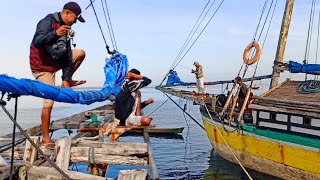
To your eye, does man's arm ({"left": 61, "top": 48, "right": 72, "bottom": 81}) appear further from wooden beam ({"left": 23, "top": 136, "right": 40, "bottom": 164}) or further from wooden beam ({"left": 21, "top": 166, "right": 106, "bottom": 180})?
wooden beam ({"left": 21, "top": 166, "right": 106, "bottom": 180})

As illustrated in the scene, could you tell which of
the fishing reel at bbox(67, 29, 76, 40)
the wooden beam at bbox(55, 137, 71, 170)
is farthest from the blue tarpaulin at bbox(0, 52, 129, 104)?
the fishing reel at bbox(67, 29, 76, 40)

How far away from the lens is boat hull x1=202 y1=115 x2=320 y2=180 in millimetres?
12266

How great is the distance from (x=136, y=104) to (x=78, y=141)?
2721 mm

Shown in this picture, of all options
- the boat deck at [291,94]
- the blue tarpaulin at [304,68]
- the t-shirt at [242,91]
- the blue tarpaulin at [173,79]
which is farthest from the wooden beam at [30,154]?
the blue tarpaulin at [173,79]

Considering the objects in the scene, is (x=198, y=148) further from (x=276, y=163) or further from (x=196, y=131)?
(x=276, y=163)

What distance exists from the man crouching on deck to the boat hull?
629 centimetres

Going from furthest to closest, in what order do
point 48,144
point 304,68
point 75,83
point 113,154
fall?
point 304,68 → point 75,83 → point 48,144 → point 113,154

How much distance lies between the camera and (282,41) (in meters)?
18.6

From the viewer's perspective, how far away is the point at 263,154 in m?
14.4

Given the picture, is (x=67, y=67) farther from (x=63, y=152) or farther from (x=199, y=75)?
(x=199, y=75)

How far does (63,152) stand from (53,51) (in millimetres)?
1768

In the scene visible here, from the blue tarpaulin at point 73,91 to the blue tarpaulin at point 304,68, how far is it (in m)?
11.6

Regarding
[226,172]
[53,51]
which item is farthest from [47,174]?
[226,172]

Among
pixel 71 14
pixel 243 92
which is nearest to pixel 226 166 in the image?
pixel 243 92
